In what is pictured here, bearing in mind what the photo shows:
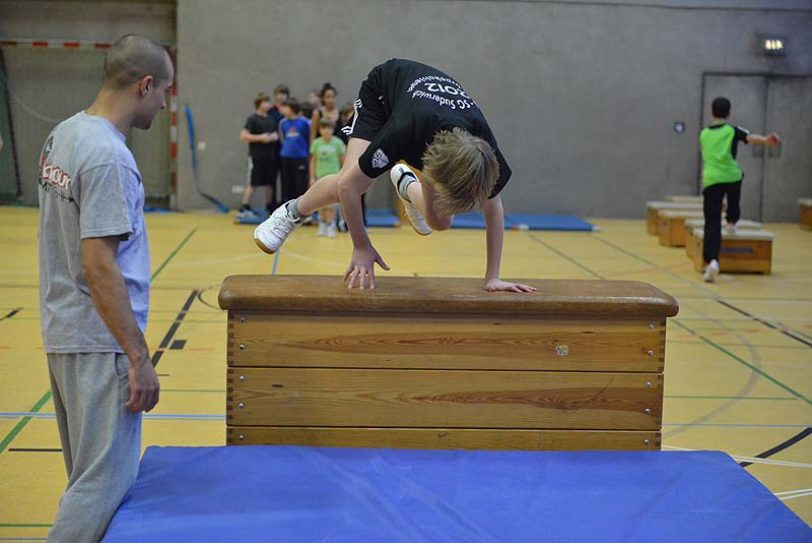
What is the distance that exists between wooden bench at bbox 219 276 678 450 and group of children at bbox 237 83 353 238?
8.17 metres

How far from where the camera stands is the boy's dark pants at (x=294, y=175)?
1288 cm

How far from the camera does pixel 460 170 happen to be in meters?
3.44

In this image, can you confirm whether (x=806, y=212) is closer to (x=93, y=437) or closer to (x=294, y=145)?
(x=294, y=145)

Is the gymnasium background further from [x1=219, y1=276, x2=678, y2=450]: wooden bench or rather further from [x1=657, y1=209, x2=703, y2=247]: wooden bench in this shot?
[x1=219, y1=276, x2=678, y2=450]: wooden bench

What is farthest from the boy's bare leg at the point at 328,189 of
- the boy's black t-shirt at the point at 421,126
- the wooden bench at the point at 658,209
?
the wooden bench at the point at 658,209

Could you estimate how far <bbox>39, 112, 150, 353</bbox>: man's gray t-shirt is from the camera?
2.72m

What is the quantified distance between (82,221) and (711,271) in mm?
8024

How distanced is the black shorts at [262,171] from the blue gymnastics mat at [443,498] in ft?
33.1

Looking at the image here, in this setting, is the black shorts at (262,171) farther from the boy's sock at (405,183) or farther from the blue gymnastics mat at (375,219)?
the boy's sock at (405,183)

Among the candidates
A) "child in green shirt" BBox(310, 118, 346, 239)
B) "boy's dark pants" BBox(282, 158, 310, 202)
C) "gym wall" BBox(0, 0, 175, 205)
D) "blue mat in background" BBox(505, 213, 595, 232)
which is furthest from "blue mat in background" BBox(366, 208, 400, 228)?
"gym wall" BBox(0, 0, 175, 205)

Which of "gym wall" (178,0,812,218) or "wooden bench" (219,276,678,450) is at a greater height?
"gym wall" (178,0,812,218)

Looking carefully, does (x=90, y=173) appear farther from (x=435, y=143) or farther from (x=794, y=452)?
(x=794, y=452)

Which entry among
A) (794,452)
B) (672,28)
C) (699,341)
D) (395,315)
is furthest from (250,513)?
(672,28)

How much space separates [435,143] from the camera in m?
3.57
